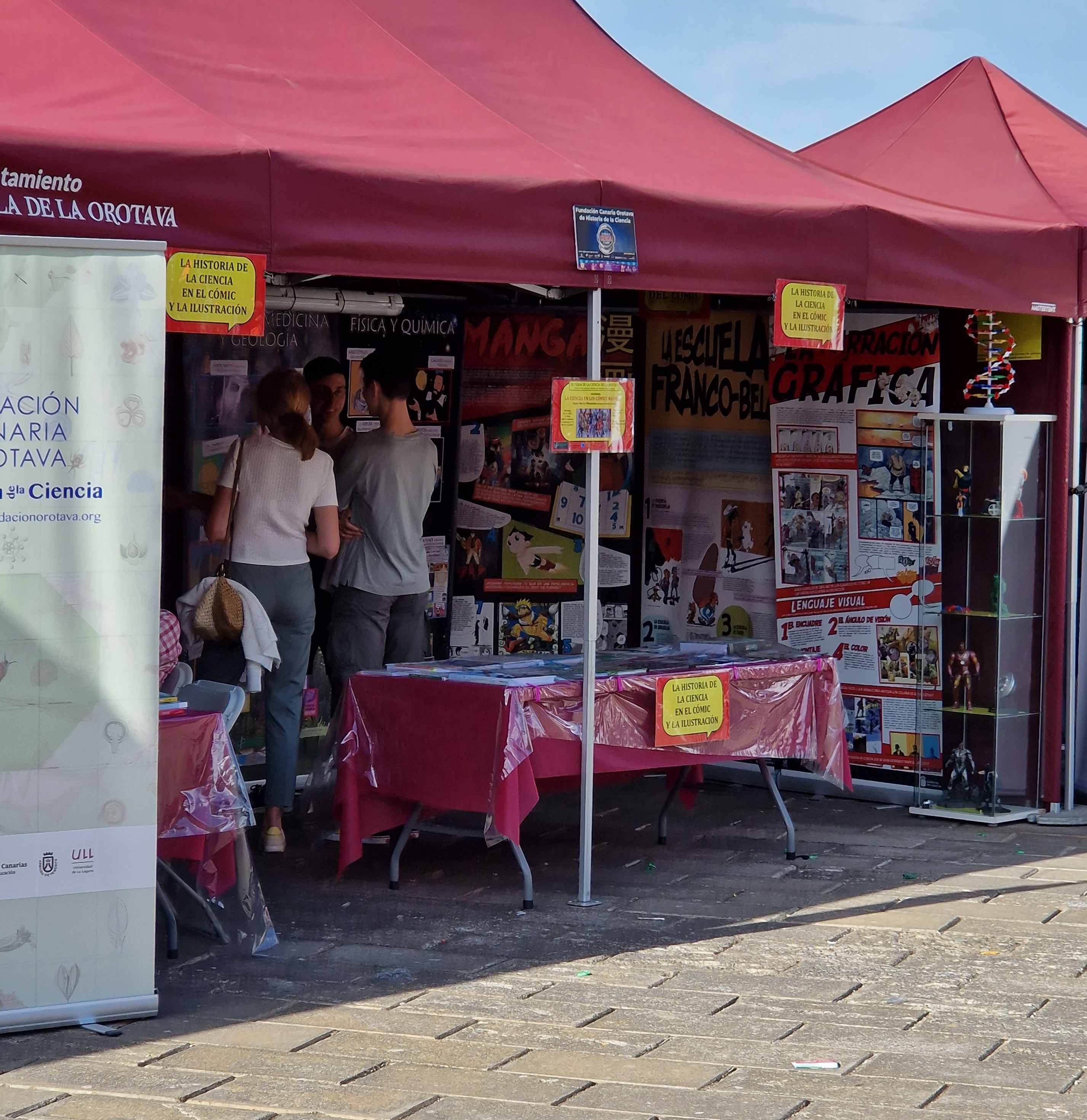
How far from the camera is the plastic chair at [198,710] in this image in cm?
483

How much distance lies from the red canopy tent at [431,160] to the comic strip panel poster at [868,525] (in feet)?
2.45

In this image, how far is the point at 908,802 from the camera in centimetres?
726

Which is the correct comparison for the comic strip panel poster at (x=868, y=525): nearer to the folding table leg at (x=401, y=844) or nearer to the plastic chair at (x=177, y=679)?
the folding table leg at (x=401, y=844)

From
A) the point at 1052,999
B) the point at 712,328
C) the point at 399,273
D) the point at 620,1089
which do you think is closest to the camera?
the point at 620,1089

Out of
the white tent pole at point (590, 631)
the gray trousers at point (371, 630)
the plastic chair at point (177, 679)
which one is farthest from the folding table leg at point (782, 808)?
the plastic chair at point (177, 679)

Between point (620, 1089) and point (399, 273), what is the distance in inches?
92.1

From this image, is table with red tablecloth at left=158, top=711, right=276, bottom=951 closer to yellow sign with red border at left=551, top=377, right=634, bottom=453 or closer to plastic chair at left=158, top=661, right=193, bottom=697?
plastic chair at left=158, top=661, right=193, bottom=697

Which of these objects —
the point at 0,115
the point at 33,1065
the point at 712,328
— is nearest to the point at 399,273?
the point at 0,115

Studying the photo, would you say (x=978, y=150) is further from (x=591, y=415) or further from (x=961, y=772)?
(x=591, y=415)

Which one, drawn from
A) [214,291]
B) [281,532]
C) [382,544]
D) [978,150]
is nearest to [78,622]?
[214,291]

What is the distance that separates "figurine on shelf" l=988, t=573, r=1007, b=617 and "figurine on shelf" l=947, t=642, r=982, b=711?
0.20m

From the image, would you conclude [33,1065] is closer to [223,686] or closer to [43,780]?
[43,780]

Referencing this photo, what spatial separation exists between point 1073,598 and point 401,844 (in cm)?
300

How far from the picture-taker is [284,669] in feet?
20.2
